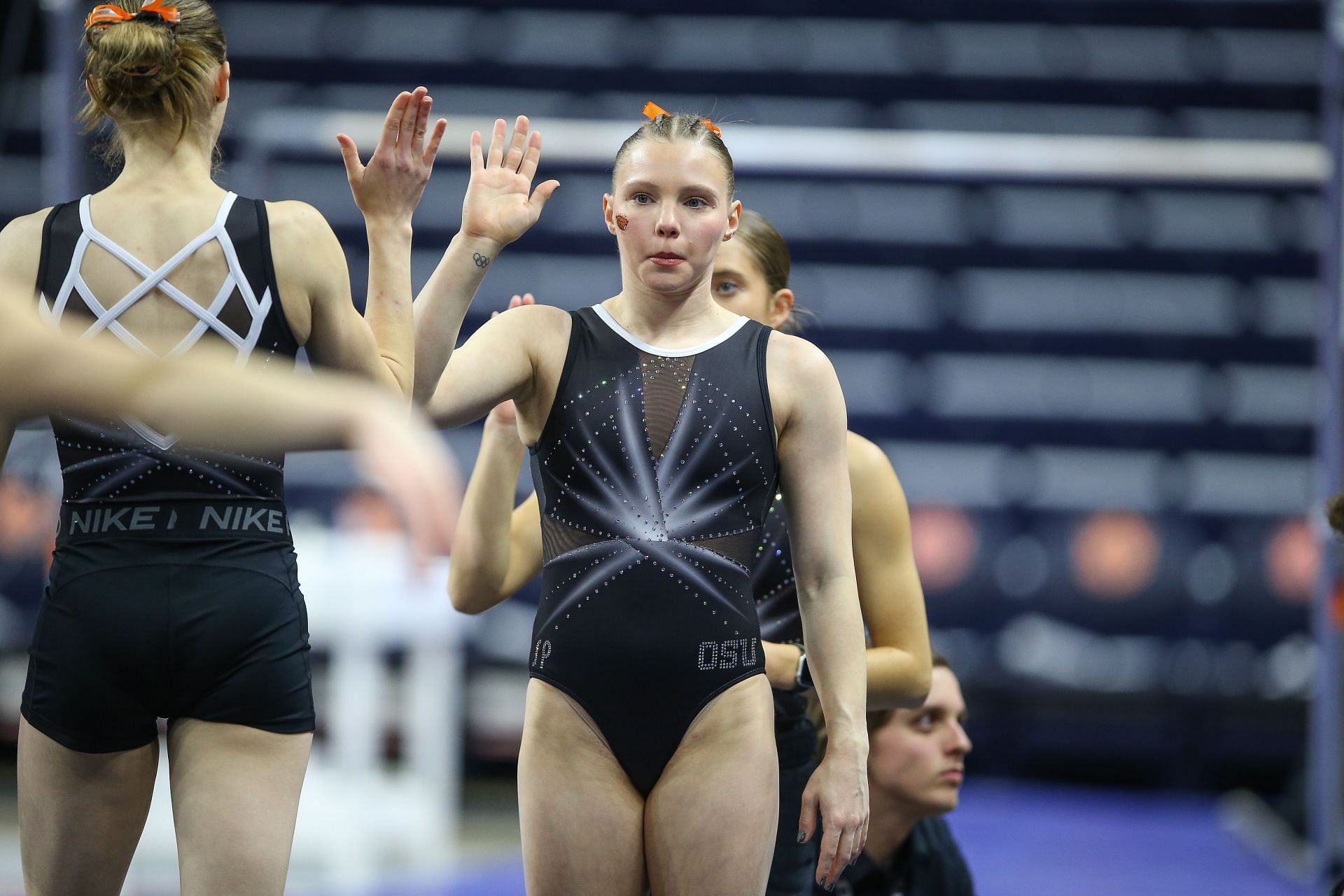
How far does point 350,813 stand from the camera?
5266 mm

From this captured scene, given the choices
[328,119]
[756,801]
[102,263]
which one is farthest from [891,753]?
[328,119]

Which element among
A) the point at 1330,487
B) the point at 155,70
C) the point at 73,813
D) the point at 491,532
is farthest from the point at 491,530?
the point at 1330,487

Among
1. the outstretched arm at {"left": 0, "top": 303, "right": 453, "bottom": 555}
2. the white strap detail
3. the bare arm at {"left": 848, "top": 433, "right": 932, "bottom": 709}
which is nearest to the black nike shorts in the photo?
the white strap detail

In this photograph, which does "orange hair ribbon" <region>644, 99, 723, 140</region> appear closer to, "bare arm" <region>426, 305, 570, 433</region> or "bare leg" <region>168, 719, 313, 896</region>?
"bare arm" <region>426, 305, 570, 433</region>

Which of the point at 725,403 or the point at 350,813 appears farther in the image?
the point at 350,813

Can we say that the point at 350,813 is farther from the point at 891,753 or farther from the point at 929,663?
the point at 929,663

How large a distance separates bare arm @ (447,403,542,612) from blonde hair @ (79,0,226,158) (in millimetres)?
800

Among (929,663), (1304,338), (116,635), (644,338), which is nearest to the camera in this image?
(116,635)

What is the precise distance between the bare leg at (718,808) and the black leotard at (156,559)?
53 cm

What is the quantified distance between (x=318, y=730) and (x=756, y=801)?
18.6 feet

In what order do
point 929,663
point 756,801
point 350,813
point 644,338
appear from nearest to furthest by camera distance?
point 756,801
point 644,338
point 929,663
point 350,813

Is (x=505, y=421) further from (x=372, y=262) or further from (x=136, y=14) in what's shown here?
(x=136, y=14)

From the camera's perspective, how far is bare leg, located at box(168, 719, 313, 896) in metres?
1.83

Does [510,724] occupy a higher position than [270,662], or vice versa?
[270,662]
